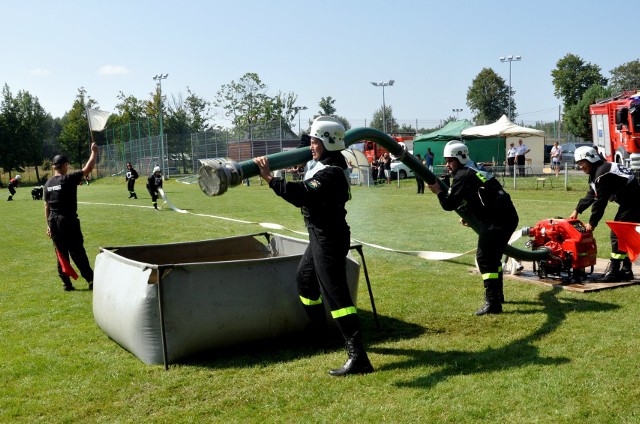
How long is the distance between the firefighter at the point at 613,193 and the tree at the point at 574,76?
68.6 meters

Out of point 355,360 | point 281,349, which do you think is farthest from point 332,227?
point 281,349

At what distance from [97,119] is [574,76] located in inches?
2871

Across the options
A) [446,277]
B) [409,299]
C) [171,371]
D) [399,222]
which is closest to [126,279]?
[171,371]

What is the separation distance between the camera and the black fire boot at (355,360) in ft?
18.6

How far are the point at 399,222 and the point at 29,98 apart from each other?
7626 cm

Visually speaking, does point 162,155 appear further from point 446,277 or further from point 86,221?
point 446,277

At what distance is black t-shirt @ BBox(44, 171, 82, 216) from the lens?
31.8 ft

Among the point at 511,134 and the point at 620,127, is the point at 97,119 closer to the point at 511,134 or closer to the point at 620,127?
the point at 620,127

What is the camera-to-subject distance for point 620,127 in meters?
24.5

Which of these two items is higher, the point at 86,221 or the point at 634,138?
the point at 634,138

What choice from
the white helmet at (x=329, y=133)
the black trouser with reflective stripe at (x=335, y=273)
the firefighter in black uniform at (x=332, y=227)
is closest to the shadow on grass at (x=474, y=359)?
the firefighter in black uniform at (x=332, y=227)

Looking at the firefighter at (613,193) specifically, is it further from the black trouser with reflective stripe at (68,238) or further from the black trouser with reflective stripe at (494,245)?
the black trouser with reflective stripe at (68,238)

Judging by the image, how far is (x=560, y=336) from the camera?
6.64m

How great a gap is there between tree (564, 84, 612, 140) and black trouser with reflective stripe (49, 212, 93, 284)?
57779 mm
